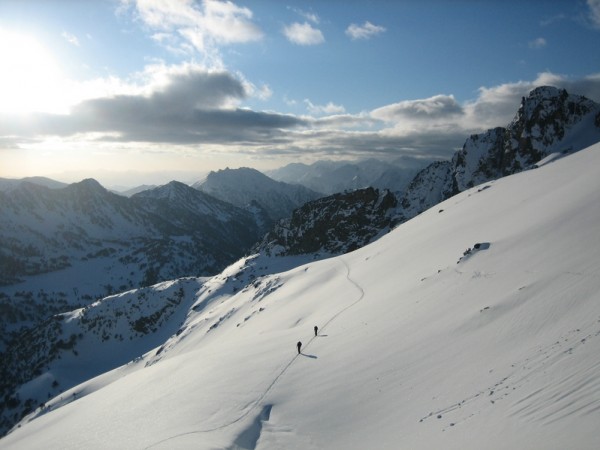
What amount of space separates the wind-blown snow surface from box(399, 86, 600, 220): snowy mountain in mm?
67236

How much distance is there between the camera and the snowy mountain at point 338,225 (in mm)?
145875

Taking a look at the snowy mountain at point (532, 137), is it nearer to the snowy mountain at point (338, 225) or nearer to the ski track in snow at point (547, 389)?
the snowy mountain at point (338, 225)

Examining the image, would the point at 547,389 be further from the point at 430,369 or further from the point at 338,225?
the point at 338,225

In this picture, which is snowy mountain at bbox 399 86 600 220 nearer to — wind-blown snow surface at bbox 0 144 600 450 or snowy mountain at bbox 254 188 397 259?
snowy mountain at bbox 254 188 397 259

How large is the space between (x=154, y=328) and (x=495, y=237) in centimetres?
11817

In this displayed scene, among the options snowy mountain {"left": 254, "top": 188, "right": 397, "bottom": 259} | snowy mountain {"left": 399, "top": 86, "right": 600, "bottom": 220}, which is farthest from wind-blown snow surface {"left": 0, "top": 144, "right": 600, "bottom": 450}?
snowy mountain {"left": 254, "top": 188, "right": 397, "bottom": 259}

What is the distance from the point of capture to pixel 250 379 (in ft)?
75.0

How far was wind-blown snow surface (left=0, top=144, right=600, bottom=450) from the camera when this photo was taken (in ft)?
40.4

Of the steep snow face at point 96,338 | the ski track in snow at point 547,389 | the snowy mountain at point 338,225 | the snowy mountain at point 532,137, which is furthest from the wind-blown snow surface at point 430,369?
the snowy mountain at point 338,225

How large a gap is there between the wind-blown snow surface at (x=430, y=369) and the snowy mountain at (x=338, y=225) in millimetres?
107582

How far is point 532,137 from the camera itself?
96688mm

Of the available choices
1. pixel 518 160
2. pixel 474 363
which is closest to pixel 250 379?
pixel 474 363

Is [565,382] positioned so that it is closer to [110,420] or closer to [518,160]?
[110,420]

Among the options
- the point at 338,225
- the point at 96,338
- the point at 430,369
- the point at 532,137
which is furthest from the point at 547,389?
the point at 96,338
